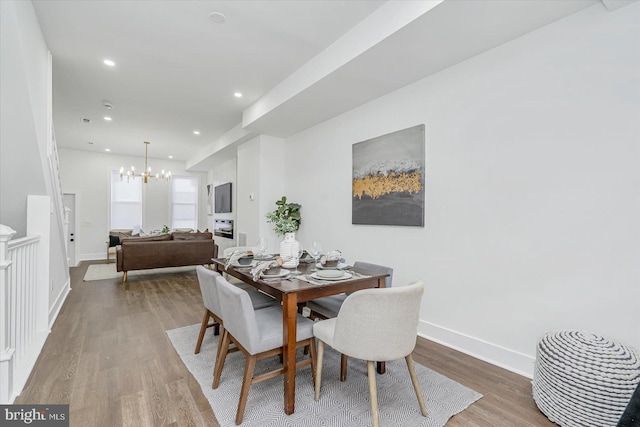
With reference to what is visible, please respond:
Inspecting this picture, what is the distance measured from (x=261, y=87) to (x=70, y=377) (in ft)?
12.1

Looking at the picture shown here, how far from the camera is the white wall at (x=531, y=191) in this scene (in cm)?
192

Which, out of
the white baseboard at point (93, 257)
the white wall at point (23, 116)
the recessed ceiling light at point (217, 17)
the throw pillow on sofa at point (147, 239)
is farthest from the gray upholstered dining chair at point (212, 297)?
the white baseboard at point (93, 257)

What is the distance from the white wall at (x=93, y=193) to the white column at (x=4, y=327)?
23.5 feet

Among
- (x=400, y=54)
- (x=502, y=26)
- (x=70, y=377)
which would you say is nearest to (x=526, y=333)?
(x=502, y=26)

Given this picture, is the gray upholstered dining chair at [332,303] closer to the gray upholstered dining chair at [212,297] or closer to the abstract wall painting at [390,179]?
the gray upholstered dining chair at [212,297]

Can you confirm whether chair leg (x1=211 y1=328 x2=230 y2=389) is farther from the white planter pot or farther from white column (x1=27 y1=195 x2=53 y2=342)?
white column (x1=27 y1=195 x2=53 y2=342)

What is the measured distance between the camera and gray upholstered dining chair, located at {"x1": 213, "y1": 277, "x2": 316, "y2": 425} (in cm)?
170

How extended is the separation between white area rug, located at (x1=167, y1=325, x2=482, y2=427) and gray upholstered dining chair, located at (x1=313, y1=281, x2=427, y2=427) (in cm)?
29

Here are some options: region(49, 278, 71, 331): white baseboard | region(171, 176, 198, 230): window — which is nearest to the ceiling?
region(49, 278, 71, 331): white baseboard

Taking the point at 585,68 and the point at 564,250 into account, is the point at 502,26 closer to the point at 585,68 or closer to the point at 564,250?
the point at 585,68

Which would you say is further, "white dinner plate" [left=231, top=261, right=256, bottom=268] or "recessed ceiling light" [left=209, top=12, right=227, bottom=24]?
"recessed ceiling light" [left=209, top=12, right=227, bottom=24]

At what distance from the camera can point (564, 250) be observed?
6.98 feet

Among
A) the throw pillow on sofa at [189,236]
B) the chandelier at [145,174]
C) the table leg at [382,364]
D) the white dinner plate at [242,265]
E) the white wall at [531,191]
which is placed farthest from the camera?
the chandelier at [145,174]

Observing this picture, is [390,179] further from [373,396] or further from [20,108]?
[20,108]
